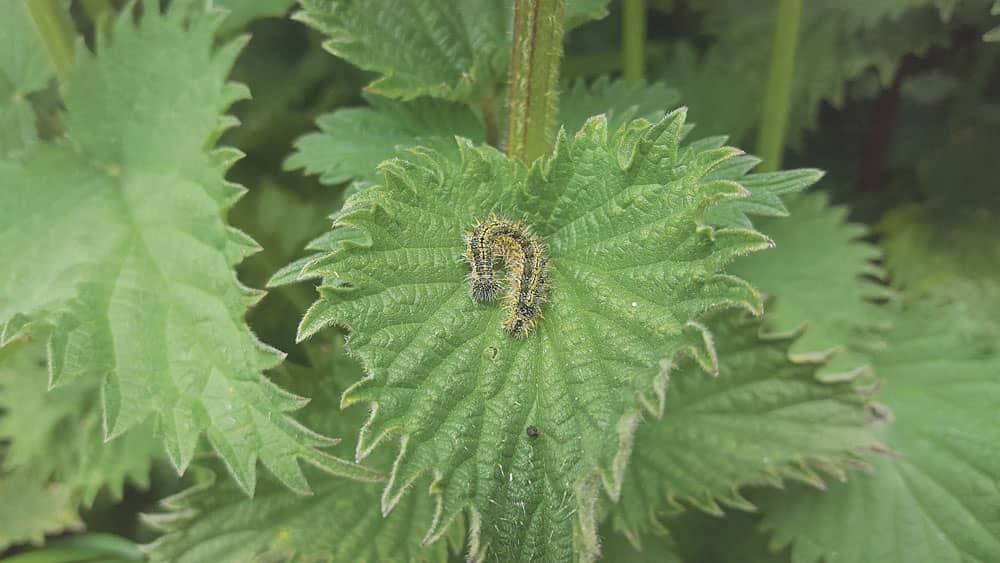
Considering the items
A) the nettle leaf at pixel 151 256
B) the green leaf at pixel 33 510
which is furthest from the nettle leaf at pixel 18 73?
the green leaf at pixel 33 510

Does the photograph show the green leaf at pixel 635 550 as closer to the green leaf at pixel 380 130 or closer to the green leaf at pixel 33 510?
the green leaf at pixel 380 130

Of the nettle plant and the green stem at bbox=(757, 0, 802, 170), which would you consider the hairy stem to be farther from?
the green stem at bbox=(757, 0, 802, 170)

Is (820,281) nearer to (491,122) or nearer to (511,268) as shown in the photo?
(491,122)

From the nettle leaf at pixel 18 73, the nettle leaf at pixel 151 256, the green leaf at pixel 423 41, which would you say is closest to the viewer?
the nettle leaf at pixel 151 256

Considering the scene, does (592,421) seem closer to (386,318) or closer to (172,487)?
(386,318)

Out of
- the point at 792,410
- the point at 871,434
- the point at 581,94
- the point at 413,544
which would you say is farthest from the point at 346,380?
the point at 871,434

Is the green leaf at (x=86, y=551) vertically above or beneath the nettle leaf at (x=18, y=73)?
beneath

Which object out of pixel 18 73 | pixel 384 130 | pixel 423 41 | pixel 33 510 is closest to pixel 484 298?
pixel 384 130

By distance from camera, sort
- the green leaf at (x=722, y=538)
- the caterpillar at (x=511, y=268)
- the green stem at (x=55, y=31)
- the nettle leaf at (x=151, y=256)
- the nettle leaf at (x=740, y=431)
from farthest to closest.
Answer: the green leaf at (x=722, y=538) < the green stem at (x=55, y=31) < the nettle leaf at (x=740, y=431) < the nettle leaf at (x=151, y=256) < the caterpillar at (x=511, y=268)
